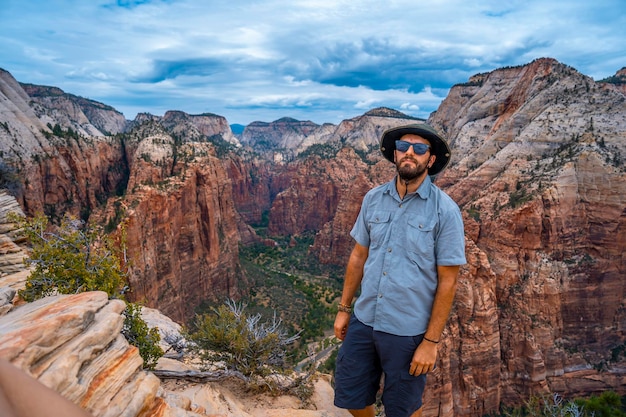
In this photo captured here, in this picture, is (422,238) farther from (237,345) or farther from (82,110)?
(82,110)

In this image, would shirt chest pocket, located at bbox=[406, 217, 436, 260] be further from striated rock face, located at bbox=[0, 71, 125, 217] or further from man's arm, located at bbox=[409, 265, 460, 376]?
striated rock face, located at bbox=[0, 71, 125, 217]

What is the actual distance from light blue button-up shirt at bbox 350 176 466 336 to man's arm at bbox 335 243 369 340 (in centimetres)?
37

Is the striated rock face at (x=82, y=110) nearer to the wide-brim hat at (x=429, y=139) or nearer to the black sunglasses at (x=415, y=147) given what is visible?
the wide-brim hat at (x=429, y=139)

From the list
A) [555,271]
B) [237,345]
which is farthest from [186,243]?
[555,271]

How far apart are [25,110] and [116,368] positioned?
126ft

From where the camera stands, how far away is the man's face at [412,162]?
385 centimetres

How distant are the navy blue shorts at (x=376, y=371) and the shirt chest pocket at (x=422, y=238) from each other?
951 mm

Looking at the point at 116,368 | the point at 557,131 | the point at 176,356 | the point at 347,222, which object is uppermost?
the point at 557,131

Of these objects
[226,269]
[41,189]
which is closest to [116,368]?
[41,189]

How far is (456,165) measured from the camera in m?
34.5

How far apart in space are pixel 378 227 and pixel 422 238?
0.56m

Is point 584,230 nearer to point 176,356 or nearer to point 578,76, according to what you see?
point 578,76

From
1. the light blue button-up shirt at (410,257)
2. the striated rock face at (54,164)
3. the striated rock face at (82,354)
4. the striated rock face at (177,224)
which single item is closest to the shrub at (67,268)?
the striated rock face at (82,354)

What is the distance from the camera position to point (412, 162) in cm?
387
